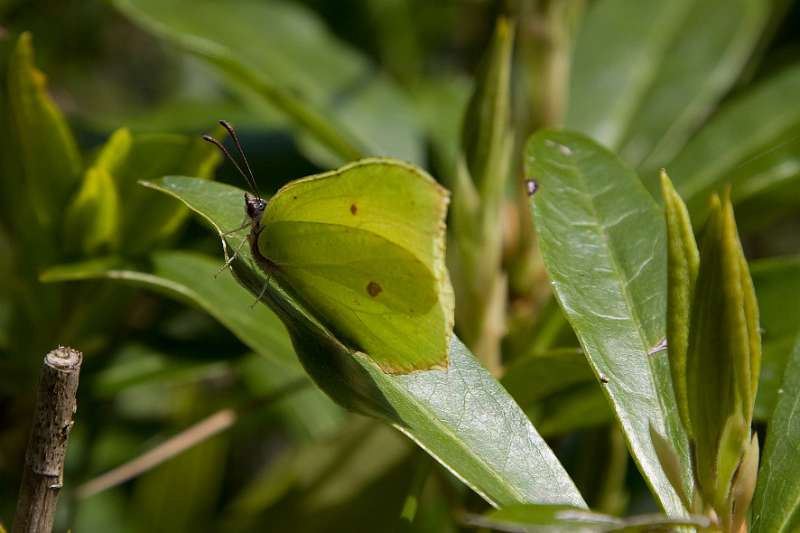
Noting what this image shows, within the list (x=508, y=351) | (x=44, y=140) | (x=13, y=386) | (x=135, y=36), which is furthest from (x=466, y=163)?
(x=135, y=36)

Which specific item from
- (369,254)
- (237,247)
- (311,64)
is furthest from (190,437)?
(311,64)

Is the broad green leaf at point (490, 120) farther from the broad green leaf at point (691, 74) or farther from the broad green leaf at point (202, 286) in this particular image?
the broad green leaf at point (691, 74)

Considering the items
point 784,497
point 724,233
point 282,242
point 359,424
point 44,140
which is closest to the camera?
point 724,233

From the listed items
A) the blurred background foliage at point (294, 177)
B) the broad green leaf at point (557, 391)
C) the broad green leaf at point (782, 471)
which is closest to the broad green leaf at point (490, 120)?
the blurred background foliage at point (294, 177)

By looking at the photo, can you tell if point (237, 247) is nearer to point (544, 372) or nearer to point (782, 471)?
point (544, 372)

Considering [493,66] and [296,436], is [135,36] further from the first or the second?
[493,66]
